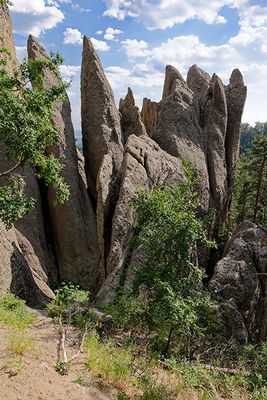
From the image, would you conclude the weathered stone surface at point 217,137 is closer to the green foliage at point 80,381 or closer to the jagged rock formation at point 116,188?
the jagged rock formation at point 116,188

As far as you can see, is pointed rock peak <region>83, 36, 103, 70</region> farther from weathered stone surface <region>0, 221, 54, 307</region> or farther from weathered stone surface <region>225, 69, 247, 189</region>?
weathered stone surface <region>0, 221, 54, 307</region>

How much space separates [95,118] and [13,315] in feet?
69.7

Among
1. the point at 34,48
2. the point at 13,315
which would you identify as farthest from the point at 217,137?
the point at 13,315

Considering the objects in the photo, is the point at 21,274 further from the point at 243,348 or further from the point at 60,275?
the point at 243,348

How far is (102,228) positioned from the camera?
23609 mm

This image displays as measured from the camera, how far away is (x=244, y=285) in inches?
752

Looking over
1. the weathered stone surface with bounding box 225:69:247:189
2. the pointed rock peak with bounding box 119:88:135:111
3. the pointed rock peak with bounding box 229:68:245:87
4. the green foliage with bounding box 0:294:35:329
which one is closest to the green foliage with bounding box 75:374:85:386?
the green foliage with bounding box 0:294:35:329

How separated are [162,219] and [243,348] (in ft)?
20.5

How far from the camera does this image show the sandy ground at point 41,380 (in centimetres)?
703

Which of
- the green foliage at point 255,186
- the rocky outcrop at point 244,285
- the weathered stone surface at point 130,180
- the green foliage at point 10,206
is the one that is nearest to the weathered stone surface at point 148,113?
the green foliage at point 255,186

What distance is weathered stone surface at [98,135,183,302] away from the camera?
2020 cm

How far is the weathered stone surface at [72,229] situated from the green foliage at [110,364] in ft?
55.4

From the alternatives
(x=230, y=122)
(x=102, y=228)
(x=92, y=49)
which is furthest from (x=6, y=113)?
(x=230, y=122)

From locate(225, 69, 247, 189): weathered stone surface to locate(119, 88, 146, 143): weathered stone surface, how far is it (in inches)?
387
